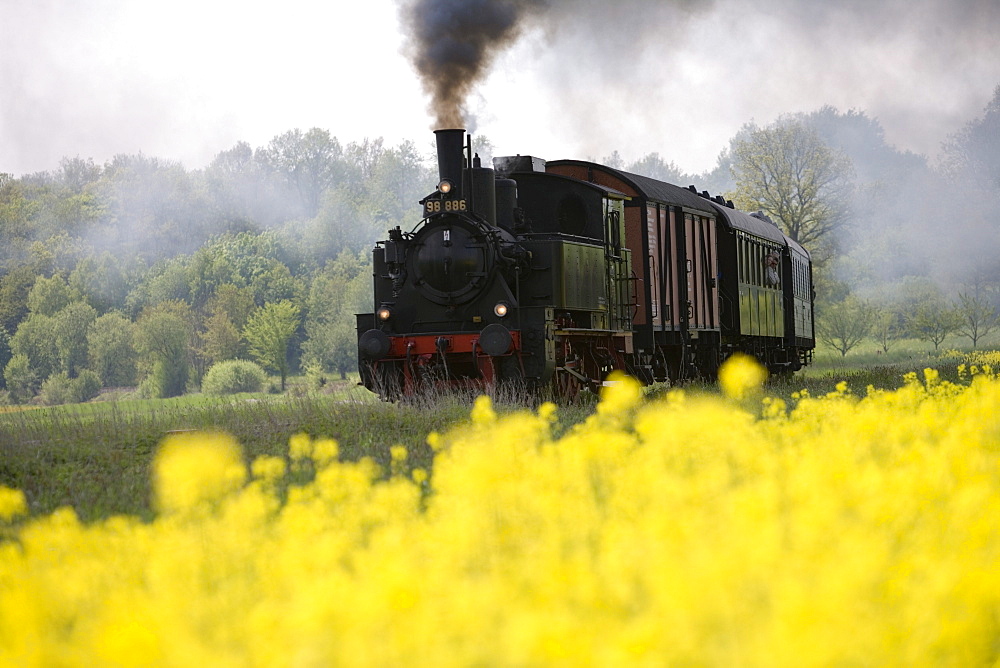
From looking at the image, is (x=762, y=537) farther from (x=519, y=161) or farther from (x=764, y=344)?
(x=764, y=344)

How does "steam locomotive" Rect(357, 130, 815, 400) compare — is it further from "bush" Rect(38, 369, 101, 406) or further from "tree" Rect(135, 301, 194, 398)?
"bush" Rect(38, 369, 101, 406)

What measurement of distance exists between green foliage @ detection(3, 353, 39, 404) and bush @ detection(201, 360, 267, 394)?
1346 centimetres

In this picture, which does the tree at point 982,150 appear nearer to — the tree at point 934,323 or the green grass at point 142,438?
the tree at point 934,323

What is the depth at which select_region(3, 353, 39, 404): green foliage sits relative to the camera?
214 feet

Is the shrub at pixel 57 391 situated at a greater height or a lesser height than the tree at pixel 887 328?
lesser

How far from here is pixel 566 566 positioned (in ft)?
10.7

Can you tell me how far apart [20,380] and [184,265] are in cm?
1373

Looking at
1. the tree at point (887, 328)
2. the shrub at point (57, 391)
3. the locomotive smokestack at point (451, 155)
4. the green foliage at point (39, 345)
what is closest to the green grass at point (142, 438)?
the locomotive smokestack at point (451, 155)

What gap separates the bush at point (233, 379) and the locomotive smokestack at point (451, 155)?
43.6 metres

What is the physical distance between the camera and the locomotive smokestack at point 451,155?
1574cm

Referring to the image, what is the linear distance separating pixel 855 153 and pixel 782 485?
372 feet

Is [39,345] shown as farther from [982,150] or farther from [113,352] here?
[982,150]

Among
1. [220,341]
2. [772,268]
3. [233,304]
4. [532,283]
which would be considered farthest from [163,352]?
[532,283]

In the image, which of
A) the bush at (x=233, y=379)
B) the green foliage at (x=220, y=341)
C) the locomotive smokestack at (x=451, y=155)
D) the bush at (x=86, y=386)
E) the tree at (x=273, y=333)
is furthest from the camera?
the green foliage at (x=220, y=341)
